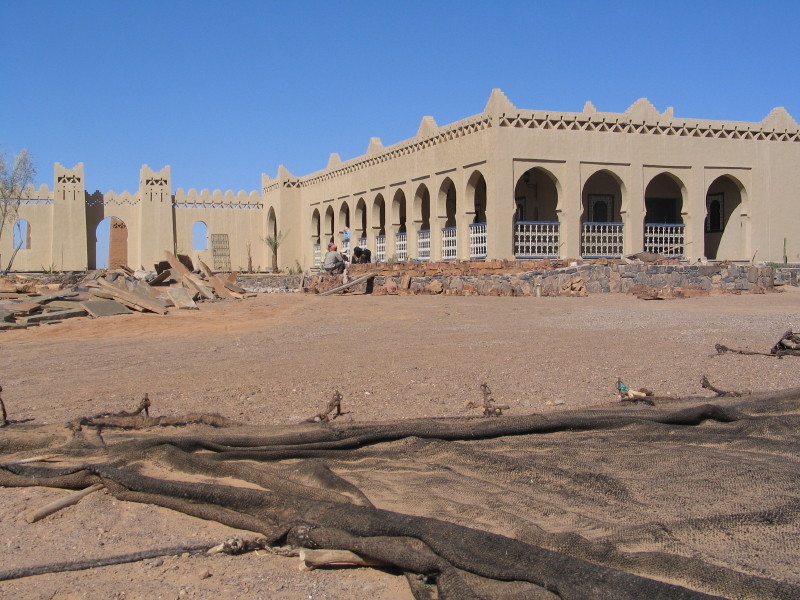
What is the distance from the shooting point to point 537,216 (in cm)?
2769

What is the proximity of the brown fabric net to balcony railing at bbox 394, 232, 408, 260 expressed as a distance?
23.2m

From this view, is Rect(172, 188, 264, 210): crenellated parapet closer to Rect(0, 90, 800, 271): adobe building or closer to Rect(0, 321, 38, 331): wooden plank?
Rect(0, 90, 800, 271): adobe building

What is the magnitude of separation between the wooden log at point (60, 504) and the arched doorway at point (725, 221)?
25.7m

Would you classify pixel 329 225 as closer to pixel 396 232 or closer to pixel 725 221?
pixel 396 232

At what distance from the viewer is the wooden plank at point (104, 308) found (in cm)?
1595

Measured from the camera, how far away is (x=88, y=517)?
411cm

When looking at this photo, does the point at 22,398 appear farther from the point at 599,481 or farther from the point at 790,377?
the point at 790,377

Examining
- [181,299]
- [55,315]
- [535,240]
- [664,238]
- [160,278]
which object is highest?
[664,238]

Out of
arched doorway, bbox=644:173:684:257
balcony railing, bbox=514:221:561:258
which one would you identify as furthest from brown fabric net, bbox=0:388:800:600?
arched doorway, bbox=644:173:684:257

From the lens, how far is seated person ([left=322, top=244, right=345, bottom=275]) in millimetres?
23016

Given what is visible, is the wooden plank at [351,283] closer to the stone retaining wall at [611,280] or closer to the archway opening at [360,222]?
the stone retaining wall at [611,280]

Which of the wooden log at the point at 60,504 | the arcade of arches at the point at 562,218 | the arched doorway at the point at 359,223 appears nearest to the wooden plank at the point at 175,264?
the arcade of arches at the point at 562,218

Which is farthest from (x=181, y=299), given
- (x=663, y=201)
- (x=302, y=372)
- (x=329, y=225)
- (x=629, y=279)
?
(x=329, y=225)

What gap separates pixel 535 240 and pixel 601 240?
2200 millimetres
